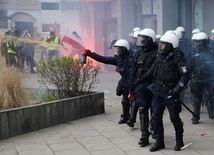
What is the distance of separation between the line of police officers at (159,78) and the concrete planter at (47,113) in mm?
845

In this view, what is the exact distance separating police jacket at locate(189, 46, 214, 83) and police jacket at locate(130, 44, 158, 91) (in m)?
1.23

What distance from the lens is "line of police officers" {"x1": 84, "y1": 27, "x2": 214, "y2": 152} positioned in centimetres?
570

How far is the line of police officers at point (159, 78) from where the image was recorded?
570 cm

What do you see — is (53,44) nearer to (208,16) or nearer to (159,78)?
(208,16)

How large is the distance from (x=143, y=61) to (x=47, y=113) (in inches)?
81.6

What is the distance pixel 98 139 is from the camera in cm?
647

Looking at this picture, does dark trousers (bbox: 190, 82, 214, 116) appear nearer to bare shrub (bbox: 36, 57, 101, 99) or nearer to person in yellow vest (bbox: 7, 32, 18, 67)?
bare shrub (bbox: 36, 57, 101, 99)

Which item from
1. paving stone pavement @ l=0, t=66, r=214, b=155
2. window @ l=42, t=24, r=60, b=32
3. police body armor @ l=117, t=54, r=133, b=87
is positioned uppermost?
window @ l=42, t=24, r=60, b=32

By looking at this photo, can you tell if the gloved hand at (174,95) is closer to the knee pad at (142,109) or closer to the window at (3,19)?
the knee pad at (142,109)

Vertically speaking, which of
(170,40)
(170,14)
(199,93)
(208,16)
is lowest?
(199,93)

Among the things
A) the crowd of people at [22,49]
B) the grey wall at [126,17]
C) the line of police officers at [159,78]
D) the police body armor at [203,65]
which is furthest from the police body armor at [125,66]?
the crowd of people at [22,49]

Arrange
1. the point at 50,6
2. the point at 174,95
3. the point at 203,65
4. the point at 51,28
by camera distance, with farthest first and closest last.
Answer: the point at 50,6 → the point at 51,28 → the point at 203,65 → the point at 174,95

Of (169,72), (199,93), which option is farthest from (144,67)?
(199,93)

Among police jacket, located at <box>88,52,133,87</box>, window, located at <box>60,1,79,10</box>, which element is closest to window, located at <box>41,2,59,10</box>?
window, located at <box>60,1,79,10</box>
